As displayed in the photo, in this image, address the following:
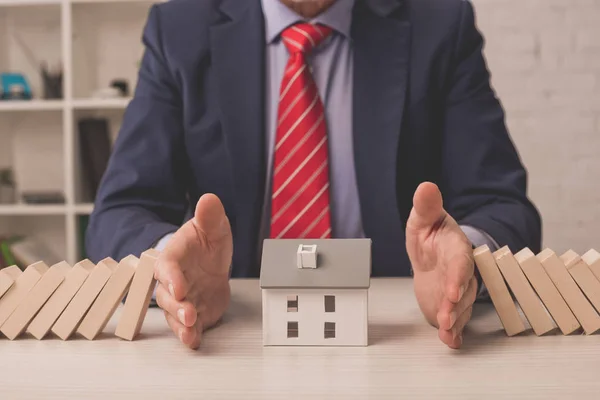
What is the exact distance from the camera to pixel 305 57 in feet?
4.41

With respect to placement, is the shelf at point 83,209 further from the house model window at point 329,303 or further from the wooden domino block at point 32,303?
the house model window at point 329,303

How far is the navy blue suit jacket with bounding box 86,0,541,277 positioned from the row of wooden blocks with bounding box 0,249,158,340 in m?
0.47

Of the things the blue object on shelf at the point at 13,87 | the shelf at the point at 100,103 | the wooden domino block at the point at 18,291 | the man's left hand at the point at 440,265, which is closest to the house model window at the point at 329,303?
the man's left hand at the point at 440,265

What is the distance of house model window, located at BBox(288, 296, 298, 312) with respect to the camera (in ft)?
2.49

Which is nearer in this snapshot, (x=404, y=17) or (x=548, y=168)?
(x=404, y=17)

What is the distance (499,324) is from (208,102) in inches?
29.9

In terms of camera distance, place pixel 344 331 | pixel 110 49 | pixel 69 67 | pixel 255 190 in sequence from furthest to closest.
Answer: pixel 110 49, pixel 69 67, pixel 255 190, pixel 344 331

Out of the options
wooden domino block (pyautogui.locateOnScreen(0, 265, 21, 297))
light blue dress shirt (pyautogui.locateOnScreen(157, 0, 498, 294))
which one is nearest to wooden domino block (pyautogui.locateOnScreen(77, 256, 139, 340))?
wooden domino block (pyautogui.locateOnScreen(0, 265, 21, 297))

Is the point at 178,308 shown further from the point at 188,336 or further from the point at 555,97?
the point at 555,97

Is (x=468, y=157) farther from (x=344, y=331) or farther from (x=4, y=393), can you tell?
(x=4, y=393)

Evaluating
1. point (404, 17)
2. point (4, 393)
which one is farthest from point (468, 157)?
point (4, 393)

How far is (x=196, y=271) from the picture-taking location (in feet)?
2.63

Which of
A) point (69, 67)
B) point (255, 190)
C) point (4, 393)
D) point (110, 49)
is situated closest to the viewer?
point (4, 393)

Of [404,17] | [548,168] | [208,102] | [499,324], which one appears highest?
[404,17]
